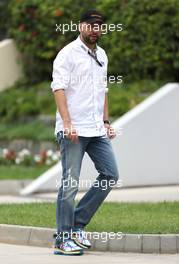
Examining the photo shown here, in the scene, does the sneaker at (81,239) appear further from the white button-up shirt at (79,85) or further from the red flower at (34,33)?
the red flower at (34,33)

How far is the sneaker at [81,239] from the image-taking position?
8867 millimetres

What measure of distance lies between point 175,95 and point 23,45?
17.2ft

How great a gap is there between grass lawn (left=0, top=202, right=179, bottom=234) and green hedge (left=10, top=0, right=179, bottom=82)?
6.31m

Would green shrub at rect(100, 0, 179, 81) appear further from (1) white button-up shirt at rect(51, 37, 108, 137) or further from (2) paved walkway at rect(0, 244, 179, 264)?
(2) paved walkway at rect(0, 244, 179, 264)

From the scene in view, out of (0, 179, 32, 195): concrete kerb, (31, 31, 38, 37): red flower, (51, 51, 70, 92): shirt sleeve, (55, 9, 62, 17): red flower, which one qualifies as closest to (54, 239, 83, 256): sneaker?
(51, 51, 70, 92): shirt sleeve

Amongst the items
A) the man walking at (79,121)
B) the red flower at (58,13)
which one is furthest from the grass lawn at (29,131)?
the man walking at (79,121)

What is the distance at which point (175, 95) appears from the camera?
14430 millimetres

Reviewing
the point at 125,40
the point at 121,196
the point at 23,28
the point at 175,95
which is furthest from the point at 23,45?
the point at 121,196

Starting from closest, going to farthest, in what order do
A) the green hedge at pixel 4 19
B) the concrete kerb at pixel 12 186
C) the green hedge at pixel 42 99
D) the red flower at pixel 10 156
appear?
the concrete kerb at pixel 12 186 < the red flower at pixel 10 156 < the green hedge at pixel 42 99 < the green hedge at pixel 4 19

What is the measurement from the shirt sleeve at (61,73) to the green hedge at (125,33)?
8666mm

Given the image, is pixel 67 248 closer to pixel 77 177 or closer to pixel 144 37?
pixel 77 177

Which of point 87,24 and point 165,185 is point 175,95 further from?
point 87,24

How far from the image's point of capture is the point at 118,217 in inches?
403

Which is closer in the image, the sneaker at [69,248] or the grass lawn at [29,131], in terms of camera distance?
the sneaker at [69,248]
